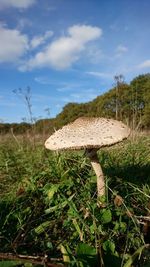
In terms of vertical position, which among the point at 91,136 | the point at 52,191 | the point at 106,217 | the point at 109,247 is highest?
the point at 91,136

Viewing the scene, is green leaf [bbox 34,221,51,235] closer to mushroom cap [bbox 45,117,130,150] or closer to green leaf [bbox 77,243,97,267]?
mushroom cap [bbox 45,117,130,150]

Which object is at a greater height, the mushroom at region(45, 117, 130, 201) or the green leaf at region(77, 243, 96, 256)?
the mushroom at region(45, 117, 130, 201)

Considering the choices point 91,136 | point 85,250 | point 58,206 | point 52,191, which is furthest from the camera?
point 52,191

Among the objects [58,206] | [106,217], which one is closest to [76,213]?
[106,217]

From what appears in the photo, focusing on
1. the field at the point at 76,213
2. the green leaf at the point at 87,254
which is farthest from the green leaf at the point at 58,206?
the green leaf at the point at 87,254

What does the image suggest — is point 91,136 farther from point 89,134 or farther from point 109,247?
point 109,247

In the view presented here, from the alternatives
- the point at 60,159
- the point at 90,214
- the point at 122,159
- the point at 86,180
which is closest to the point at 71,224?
the point at 90,214

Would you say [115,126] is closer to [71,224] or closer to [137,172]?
[71,224]

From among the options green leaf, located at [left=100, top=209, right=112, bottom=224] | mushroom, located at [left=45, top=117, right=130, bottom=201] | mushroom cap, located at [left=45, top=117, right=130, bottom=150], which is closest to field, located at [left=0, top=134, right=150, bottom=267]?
green leaf, located at [left=100, top=209, right=112, bottom=224]
